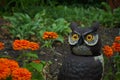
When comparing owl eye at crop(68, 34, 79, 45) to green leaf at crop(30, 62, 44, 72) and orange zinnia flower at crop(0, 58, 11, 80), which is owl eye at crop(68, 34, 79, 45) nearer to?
green leaf at crop(30, 62, 44, 72)

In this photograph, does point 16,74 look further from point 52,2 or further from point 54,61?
point 52,2

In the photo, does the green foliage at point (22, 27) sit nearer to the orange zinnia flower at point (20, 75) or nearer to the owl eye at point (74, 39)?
the owl eye at point (74, 39)

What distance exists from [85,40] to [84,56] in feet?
0.81

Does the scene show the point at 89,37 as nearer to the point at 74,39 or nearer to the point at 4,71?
the point at 74,39

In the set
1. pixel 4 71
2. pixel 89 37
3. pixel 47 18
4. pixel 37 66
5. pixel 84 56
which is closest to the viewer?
pixel 4 71

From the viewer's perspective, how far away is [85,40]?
442 cm

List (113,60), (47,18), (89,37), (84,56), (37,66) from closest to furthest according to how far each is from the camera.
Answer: (37,66), (89,37), (84,56), (113,60), (47,18)

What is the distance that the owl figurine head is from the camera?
14.4 ft

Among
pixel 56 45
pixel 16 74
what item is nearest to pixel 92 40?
pixel 16 74

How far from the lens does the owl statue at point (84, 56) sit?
4.42m

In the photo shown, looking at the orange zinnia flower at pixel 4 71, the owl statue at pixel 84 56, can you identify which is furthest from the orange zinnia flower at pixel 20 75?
the owl statue at pixel 84 56

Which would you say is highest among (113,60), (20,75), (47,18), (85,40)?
(47,18)

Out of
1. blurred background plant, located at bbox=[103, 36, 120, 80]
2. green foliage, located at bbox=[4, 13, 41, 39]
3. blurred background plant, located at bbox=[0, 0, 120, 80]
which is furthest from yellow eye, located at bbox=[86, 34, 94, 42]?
green foliage, located at bbox=[4, 13, 41, 39]

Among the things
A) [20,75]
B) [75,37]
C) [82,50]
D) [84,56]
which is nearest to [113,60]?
[84,56]
